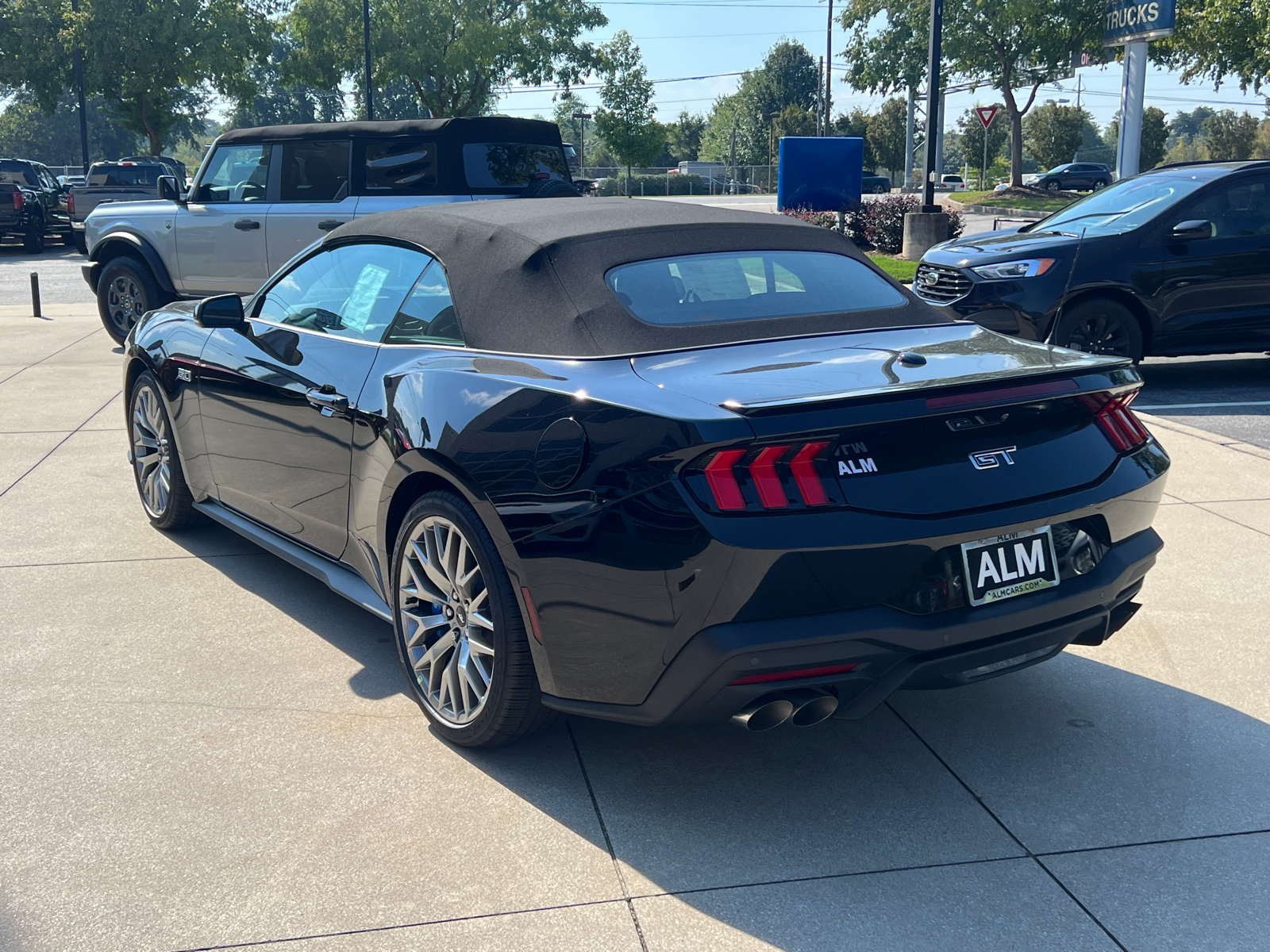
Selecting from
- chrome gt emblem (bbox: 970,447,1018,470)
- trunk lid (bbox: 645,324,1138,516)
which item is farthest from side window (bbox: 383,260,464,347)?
chrome gt emblem (bbox: 970,447,1018,470)

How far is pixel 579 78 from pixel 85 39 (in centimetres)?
1894

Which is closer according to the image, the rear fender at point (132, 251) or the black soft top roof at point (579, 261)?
the black soft top roof at point (579, 261)

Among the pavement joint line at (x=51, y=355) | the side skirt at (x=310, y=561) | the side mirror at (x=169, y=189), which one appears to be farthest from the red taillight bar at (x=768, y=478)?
the side mirror at (x=169, y=189)

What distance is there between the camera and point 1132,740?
3660 mm

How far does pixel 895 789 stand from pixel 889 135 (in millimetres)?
79392

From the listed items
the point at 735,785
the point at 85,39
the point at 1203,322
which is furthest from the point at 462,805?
the point at 85,39

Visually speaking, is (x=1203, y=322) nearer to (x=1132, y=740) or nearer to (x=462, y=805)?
(x=1132, y=740)

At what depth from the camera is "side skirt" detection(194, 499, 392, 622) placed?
4062mm

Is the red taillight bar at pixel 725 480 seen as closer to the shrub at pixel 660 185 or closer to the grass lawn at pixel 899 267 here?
the grass lawn at pixel 899 267

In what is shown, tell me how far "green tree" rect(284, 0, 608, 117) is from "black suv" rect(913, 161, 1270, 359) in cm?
3959

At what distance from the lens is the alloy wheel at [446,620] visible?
3.42m

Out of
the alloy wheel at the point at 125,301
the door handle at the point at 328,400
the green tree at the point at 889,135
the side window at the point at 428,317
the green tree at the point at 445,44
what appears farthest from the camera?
the green tree at the point at 889,135

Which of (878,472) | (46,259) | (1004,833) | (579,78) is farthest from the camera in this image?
(579,78)

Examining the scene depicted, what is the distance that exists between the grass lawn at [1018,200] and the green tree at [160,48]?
26.2 metres
